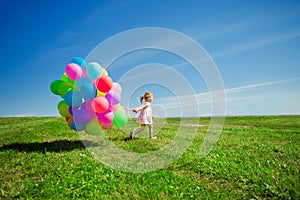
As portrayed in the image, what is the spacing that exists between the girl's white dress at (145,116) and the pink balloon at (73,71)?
3324 mm

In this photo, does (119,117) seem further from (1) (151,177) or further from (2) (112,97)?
(1) (151,177)

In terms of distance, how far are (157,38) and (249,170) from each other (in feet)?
16.2

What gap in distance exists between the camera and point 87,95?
24.9ft

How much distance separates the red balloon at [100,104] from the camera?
7.54 meters

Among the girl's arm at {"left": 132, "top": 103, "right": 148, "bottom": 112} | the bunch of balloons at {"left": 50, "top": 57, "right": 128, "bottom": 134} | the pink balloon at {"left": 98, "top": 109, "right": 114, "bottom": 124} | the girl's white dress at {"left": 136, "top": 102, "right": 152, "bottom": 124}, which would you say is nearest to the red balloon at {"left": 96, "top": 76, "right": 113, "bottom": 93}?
the bunch of balloons at {"left": 50, "top": 57, "right": 128, "bottom": 134}

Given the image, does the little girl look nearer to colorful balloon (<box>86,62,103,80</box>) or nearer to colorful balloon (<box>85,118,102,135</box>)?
colorful balloon (<box>85,118,102,135</box>)

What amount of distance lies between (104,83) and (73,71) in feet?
3.51

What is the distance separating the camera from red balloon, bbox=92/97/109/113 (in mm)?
7543

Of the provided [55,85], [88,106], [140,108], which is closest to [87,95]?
[88,106]

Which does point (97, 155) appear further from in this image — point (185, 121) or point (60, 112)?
point (185, 121)

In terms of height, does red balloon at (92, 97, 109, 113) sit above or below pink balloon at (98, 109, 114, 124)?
above

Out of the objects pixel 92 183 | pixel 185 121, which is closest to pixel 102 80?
pixel 92 183

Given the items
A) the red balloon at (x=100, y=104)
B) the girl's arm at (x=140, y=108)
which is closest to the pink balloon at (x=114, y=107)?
the red balloon at (x=100, y=104)

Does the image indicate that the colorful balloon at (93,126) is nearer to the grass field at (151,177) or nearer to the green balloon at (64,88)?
the grass field at (151,177)
